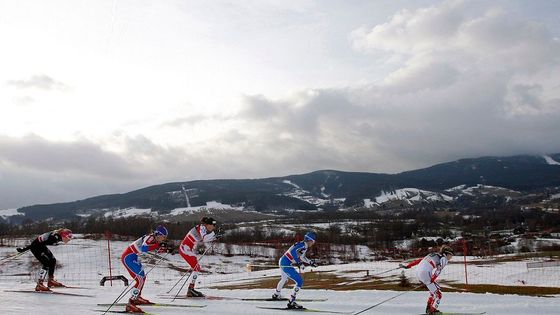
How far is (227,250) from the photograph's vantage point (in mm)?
107375

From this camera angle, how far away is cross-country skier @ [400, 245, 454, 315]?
13.3 meters

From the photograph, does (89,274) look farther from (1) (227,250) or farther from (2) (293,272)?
(2) (293,272)

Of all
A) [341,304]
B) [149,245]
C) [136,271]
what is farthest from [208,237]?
[341,304]

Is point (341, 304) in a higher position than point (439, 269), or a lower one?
lower

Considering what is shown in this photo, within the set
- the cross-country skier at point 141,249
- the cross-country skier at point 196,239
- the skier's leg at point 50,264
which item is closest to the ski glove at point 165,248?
the cross-country skier at point 141,249

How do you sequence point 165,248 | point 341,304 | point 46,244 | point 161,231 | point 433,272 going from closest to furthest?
point 433,272, point 165,248, point 161,231, point 341,304, point 46,244

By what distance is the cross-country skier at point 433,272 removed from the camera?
43.7ft

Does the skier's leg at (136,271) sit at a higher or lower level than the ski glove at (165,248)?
lower

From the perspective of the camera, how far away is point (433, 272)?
13.4m

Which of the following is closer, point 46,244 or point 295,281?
point 295,281

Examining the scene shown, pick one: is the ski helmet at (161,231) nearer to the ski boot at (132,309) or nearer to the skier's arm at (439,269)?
the ski boot at (132,309)

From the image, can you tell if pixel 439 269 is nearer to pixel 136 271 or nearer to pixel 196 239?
pixel 196 239

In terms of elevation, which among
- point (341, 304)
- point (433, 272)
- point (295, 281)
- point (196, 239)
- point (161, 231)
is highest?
point (161, 231)

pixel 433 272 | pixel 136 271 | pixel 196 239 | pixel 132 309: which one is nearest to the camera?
pixel 433 272
